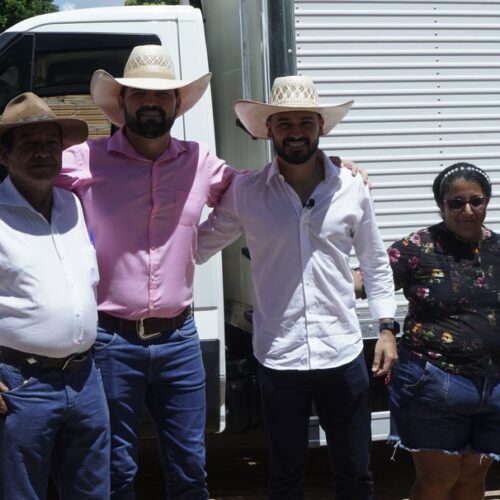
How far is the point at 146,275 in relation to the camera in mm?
3418

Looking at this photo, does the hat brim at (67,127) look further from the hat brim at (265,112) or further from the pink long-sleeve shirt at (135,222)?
the hat brim at (265,112)

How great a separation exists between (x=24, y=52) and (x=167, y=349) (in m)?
1.63

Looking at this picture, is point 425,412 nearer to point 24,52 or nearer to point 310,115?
point 310,115

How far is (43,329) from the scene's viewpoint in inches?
119

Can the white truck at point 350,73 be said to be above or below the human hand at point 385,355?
above

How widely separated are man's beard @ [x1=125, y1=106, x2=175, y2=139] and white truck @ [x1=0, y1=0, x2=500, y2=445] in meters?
0.97

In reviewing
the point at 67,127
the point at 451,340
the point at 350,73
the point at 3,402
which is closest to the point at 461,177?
the point at 451,340

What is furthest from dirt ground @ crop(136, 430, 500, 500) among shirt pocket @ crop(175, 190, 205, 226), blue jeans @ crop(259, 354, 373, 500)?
shirt pocket @ crop(175, 190, 205, 226)

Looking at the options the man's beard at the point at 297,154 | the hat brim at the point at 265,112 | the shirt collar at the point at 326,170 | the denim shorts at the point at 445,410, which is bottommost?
the denim shorts at the point at 445,410

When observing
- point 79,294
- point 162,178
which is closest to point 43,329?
point 79,294

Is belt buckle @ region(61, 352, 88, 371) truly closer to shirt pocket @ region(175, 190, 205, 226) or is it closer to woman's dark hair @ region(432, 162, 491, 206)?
shirt pocket @ region(175, 190, 205, 226)

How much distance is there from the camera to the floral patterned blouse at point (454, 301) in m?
3.72

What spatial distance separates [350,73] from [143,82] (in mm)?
1286

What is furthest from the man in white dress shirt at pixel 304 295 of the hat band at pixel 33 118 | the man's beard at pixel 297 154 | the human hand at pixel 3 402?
the human hand at pixel 3 402
